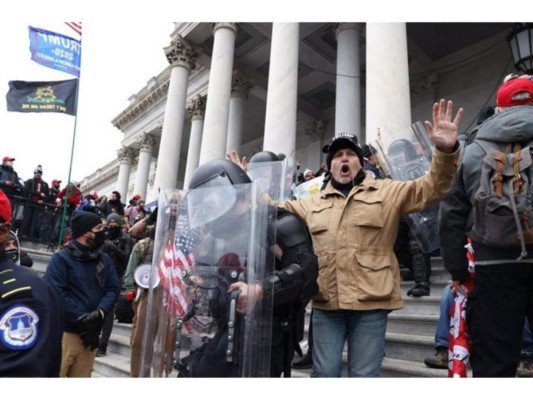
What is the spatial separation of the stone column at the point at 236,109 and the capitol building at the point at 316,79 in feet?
0.14

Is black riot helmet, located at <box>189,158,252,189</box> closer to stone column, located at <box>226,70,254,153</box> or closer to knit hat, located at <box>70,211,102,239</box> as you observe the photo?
knit hat, located at <box>70,211,102,239</box>

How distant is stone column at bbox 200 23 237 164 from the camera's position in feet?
43.4

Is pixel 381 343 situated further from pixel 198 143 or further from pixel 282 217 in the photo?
pixel 198 143

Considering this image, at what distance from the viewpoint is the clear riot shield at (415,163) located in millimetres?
4301

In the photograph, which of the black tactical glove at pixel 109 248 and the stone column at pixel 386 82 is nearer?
the black tactical glove at pixel 109 248

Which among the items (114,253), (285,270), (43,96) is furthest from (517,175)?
(43,96)

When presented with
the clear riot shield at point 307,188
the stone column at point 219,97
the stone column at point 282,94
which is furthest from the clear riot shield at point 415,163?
the stone column at point 219,97

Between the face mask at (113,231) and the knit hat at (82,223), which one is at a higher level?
the face mask at (113,231)

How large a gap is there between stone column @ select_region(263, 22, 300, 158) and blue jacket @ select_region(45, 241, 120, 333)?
22.1 ft

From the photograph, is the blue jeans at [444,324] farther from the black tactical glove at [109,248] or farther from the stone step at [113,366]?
the black tactical glove at [109,248]

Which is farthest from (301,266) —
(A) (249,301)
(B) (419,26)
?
(B) (419,26)

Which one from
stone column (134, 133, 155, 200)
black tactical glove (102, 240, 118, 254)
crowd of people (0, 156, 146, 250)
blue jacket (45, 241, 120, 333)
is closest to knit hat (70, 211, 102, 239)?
blue jacket (45, 241, 120, 333)

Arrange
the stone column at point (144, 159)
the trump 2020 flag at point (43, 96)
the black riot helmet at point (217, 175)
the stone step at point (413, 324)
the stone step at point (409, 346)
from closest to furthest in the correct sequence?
the black riot helmet at point (217, 175), the stone step at point (409, 346), the stone step at point (413, 324), the trump 2020 flag at point (43, 96), the stone column at point (144, 159)

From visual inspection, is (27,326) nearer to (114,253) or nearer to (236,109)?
(114,253)
